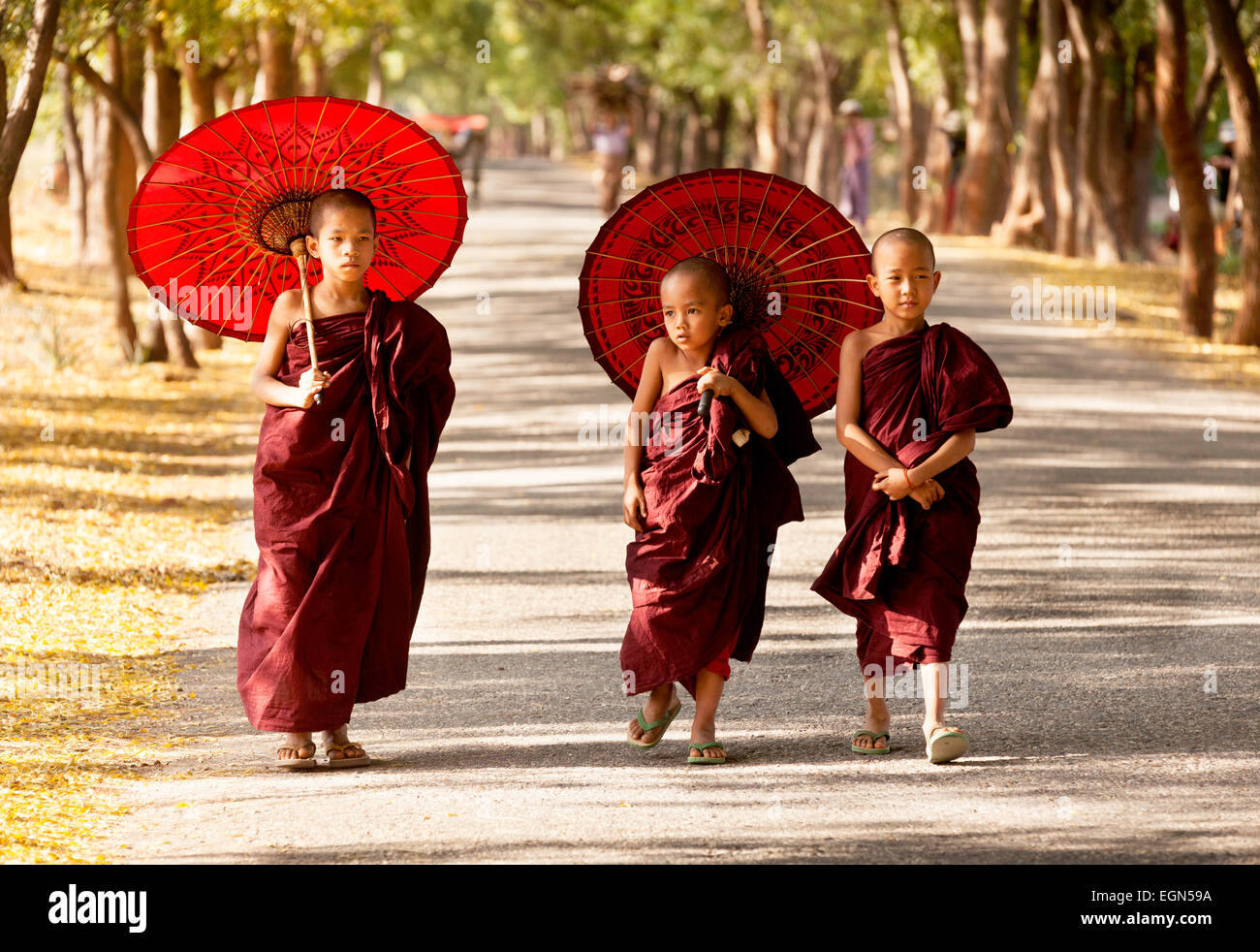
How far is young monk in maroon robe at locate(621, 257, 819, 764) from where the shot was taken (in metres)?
5.56

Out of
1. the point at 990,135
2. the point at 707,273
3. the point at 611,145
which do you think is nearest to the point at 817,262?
the point at 707,273

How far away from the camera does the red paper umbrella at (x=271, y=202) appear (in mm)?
5766

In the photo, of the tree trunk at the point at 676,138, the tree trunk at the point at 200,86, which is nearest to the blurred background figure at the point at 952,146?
the tree trunk at the point at 200,86

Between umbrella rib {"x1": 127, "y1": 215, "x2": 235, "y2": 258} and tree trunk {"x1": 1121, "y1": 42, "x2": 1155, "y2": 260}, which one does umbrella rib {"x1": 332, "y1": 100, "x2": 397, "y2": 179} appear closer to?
umbrella rib {"x1": 127, "y1": 215, "x2": 235, "y2": 258}

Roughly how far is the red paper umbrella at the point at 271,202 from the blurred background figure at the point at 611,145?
18251mm

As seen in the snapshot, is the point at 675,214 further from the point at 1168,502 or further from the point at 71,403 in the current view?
the point at 71,403

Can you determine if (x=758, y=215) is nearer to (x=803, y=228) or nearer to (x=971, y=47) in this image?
(x=803, y=228)

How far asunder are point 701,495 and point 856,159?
2125 centimetres

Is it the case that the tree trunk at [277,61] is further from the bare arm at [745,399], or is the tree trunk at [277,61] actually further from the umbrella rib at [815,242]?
the bare arm at [745,399]

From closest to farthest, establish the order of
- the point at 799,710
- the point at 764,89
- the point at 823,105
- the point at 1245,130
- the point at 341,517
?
1. the point at 341,517
2. the point at 799,710
3. the point at 1245,130
4. the point at 764,89
5. the point at 823,105

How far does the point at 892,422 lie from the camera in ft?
18.6

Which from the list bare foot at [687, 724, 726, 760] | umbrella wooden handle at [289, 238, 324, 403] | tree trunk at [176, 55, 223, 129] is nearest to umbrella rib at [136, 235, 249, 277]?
umbrella wooden handle at [289, 238, 324, 403]

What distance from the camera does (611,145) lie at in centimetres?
2480

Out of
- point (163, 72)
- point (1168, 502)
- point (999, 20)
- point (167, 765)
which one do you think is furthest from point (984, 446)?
point (999, 20)
